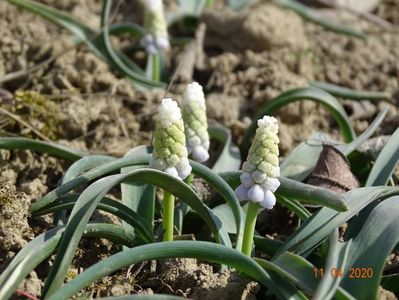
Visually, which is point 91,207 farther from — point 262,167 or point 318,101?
point 318,101

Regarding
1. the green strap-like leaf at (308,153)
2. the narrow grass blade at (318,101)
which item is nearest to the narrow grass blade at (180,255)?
the green strap-like leaf at (308,153)

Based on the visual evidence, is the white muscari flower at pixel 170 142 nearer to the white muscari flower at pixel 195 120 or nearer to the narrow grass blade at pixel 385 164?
the white muscari flower at pixel 195 120

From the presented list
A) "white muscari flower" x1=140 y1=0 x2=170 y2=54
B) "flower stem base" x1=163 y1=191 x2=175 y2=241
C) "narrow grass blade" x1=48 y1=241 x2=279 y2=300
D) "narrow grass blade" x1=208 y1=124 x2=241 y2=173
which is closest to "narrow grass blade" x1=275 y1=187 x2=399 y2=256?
"narrow grass blade" x1=48 y1=241 x2=279 y2=300

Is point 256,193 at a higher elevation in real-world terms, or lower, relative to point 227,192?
higher

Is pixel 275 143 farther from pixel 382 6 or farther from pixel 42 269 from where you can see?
pixel 382 6

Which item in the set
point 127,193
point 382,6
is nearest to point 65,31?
point 127,193

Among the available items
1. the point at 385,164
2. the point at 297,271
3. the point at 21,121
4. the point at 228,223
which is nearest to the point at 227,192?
the point at 228,223

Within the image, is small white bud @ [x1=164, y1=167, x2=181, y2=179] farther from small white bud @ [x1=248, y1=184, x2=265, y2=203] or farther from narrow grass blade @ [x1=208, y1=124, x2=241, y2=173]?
narrow grass blade @ [x1=208, y1=124, x2=241, y2=173]
